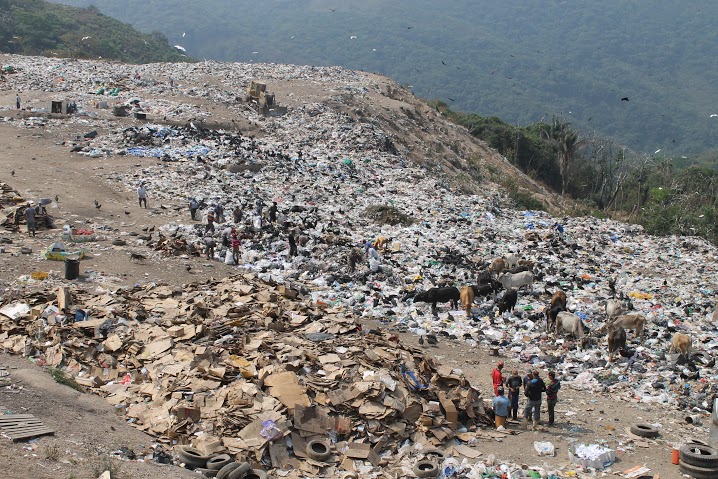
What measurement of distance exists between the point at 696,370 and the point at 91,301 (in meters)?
9.14

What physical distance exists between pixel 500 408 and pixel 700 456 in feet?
7.23

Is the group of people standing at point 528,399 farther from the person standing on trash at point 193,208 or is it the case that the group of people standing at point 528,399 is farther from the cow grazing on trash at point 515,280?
the person standing on trash at point 193,208

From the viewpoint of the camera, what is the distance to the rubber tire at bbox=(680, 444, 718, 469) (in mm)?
7352

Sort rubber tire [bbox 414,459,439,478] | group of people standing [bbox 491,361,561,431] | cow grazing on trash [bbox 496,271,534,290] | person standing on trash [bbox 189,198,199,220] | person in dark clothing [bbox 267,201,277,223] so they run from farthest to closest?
Result: person standing on trash [bbox 189,198,199,220], person in dark clothing [bbox 267,201,277,223], cow grazing on trash [bbox 496,271,534,290], group of people standing [bbox 491,361,561,431], rubber tire [bbox 414,459,439,478]

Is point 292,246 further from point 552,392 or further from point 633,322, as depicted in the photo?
point 552,392

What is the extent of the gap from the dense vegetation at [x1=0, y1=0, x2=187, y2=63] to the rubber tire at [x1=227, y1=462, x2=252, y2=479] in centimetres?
4252

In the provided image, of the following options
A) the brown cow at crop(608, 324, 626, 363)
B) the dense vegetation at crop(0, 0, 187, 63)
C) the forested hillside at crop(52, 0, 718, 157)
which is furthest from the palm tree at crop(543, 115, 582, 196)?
the forested hillside at crop(52, 0, 718, 157)

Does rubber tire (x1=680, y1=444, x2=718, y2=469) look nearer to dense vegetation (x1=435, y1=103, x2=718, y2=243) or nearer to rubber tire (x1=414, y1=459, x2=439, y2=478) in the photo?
rubber tire (x1=414, y1=459, x2=439, y2=478)

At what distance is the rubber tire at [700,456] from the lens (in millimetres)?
7352

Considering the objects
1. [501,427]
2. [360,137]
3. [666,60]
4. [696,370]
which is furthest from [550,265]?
[666,60]

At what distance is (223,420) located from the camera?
7648mm

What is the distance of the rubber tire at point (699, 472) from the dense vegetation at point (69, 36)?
44138 millimetres

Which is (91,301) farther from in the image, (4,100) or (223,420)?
(4,100)

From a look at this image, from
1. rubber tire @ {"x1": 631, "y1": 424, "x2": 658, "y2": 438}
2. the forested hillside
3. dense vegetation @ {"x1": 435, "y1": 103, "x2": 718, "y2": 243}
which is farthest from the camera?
the forested hillside
